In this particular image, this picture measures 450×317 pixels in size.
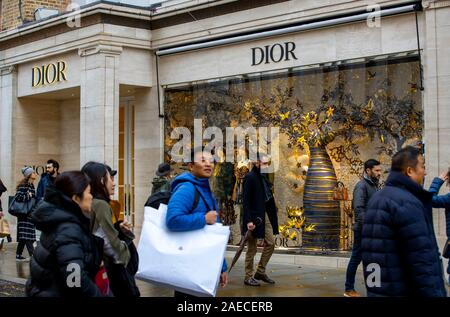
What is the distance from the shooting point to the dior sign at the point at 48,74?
51.6 feet

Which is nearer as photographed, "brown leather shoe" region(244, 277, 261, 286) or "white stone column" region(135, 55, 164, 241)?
"brown leather shoe" region(244, 277, 261, 286)

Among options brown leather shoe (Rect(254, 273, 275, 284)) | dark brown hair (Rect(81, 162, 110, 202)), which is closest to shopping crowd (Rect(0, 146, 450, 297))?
dark brown hair (Rect(81, 162, 110, 202))

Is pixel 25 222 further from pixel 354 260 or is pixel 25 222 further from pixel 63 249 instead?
pixel 63 249

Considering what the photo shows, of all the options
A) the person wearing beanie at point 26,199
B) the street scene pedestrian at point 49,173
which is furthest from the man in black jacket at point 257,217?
the person wearing beanie at point 26,199

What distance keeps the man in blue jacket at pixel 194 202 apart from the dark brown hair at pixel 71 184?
1076mm

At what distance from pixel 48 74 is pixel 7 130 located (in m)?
2.07

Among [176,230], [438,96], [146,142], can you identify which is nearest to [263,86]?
[146,142]

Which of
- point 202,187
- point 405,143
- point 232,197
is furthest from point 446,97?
point 202,187

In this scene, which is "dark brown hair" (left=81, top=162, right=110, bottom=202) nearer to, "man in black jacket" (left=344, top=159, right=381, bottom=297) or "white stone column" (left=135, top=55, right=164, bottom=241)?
"man in black jacket" (left=344, top=159, right=381, bottom=297)

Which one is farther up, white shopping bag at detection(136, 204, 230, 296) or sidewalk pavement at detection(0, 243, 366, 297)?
white shopping bag at detection(136, 204, 230, 296)

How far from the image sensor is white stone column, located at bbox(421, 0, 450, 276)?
10.5m

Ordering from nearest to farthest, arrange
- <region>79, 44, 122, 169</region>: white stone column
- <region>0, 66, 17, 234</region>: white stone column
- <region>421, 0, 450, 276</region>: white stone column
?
<region>421, 0, 450, 276</region>: white stone column → <region>79, 44, 122, 169</region>: white stone column → <region>0, 66, 17, 234</region>: white stone column

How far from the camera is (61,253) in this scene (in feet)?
13.8

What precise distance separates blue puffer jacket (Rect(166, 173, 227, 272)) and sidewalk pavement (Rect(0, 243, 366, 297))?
11.7 ft
